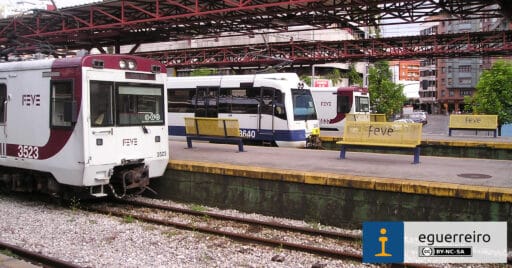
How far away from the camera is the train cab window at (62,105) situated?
9242mm

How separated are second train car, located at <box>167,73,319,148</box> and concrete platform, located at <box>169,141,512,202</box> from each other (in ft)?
10.1

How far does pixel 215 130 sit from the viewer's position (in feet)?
48.4

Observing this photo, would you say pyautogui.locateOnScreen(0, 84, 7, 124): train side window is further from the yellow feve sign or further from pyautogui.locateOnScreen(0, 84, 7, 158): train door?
the yellow feve sign

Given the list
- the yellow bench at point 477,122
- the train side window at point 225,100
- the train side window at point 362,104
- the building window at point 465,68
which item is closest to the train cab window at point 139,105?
the train side window at point 225,100

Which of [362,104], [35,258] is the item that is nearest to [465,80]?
[362,104]

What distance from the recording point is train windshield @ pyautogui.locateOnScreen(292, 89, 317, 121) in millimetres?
17500

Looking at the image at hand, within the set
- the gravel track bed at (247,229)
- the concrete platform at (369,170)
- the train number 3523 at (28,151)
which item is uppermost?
the train number 3523 at (28,151)

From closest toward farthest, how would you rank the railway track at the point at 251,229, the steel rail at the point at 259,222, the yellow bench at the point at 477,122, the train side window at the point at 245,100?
the railway track at the point at 251,229, the steel rail at the point at 259,222, the train side window at the point at 245,100, the yellow bench at the point at 477,122

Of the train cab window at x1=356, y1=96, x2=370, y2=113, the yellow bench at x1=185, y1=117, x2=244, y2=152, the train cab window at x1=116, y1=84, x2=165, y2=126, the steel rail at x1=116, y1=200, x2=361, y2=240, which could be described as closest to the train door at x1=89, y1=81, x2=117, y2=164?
the train cab window at x1=116, y1=84, x2=165, y2=126

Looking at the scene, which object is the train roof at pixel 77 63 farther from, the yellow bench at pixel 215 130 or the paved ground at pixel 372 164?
the yellow bench at pixel 215 130

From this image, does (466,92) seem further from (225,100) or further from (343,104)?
(225,100)

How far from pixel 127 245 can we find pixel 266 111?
34.0 ft

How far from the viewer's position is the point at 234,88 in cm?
1795

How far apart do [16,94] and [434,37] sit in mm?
31373
